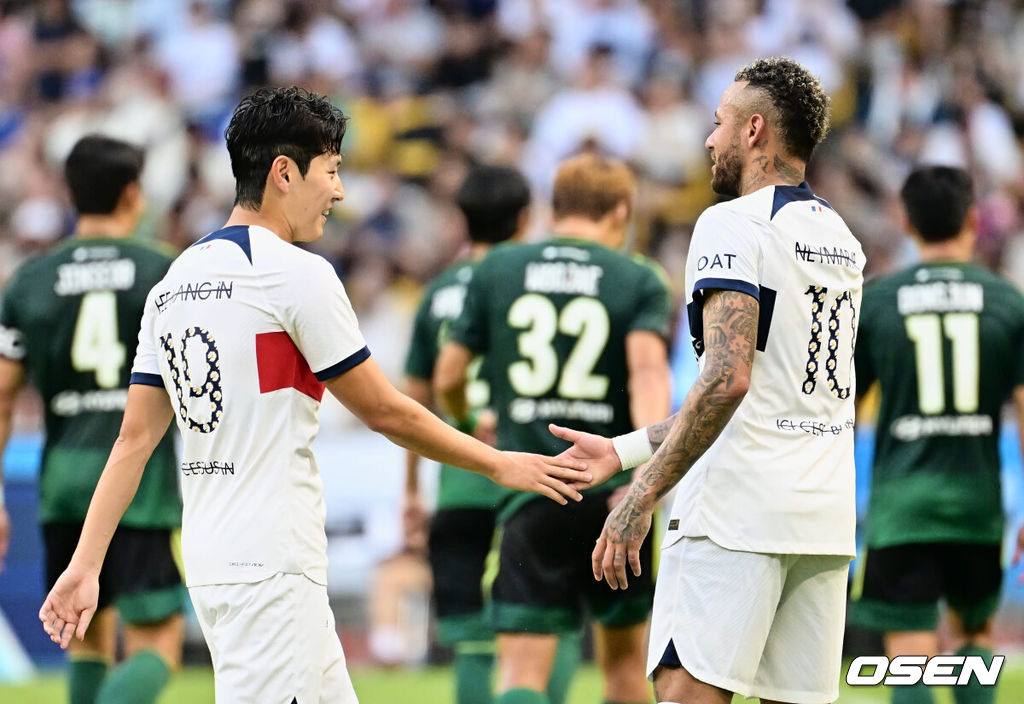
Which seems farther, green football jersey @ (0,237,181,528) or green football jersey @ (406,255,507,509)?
green football jersey @ (406,255,507,509)

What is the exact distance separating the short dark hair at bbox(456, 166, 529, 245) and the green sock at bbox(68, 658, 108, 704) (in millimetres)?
2753

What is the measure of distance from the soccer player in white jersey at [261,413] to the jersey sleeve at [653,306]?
203 centimetres

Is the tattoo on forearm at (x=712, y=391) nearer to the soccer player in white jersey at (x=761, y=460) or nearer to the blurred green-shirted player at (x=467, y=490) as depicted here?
the soccer player in white jersey at (x=761, y=460)

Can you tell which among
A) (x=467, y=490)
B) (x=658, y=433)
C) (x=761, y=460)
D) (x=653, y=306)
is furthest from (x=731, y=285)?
(x=467, y=490)

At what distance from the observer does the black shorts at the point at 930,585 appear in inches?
256

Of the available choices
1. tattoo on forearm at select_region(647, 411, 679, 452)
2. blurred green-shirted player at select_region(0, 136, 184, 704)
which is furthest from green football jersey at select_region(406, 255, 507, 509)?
tattoo on forearm at select_region(647, 411, 679, 452)

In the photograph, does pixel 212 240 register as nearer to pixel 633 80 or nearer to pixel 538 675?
pixel 538 675

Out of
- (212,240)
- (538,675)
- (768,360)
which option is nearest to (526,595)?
(538,675)

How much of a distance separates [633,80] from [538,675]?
10358mm

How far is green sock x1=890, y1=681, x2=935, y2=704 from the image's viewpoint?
249 inches

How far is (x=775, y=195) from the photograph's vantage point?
14.1 ft

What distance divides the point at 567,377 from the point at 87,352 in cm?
216

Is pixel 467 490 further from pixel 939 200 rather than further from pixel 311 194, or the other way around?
pixel 311 194

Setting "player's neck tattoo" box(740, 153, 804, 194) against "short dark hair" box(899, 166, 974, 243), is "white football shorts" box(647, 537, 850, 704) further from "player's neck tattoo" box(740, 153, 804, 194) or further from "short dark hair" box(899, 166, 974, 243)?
"short dark hair" box(899, 166, 974, 243)
